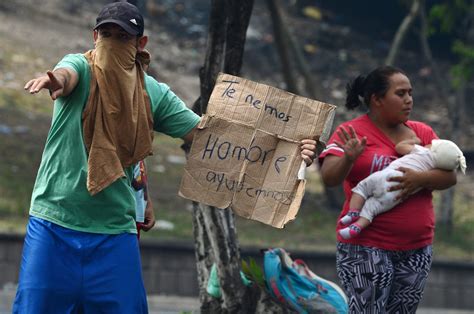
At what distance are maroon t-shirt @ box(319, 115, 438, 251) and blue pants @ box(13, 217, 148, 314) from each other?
58.1 inches

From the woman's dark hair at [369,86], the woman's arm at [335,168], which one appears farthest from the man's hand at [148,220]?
the woman's dark hair at [369,86]

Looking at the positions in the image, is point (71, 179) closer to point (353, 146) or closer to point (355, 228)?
point (353, 146)

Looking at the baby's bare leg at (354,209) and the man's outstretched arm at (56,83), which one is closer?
the man's outstretched arm at (56,83)

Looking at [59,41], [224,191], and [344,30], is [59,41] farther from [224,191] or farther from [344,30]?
[224,191]

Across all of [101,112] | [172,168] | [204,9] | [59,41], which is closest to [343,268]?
[101,112]

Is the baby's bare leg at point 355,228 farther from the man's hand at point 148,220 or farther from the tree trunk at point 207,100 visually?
the tree trunk at point 207,100

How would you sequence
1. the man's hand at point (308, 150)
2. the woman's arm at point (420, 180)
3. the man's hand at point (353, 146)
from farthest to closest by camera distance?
the woman's arm at point (420, 180), the man's hand at point (353, 146), the man's hand at point (308, 150)

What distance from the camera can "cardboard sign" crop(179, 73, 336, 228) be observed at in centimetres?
534

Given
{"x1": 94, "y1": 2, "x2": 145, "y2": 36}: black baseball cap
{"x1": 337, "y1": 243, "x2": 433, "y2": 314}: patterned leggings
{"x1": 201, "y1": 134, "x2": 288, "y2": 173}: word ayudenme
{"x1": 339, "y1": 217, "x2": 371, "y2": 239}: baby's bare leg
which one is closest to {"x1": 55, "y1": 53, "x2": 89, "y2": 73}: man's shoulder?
{"x1": 94, "y1": 2, "x2": 145, "y2": 36}: black baseball cap

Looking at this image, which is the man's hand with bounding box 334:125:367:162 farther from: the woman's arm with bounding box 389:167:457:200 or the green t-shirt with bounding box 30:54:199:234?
the green t-shirt with bounding box 30:54:199:234

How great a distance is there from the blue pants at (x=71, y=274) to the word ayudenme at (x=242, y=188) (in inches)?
25.4

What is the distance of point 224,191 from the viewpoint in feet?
17.7

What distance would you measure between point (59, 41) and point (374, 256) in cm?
1344

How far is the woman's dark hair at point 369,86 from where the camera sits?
6.08 metres
